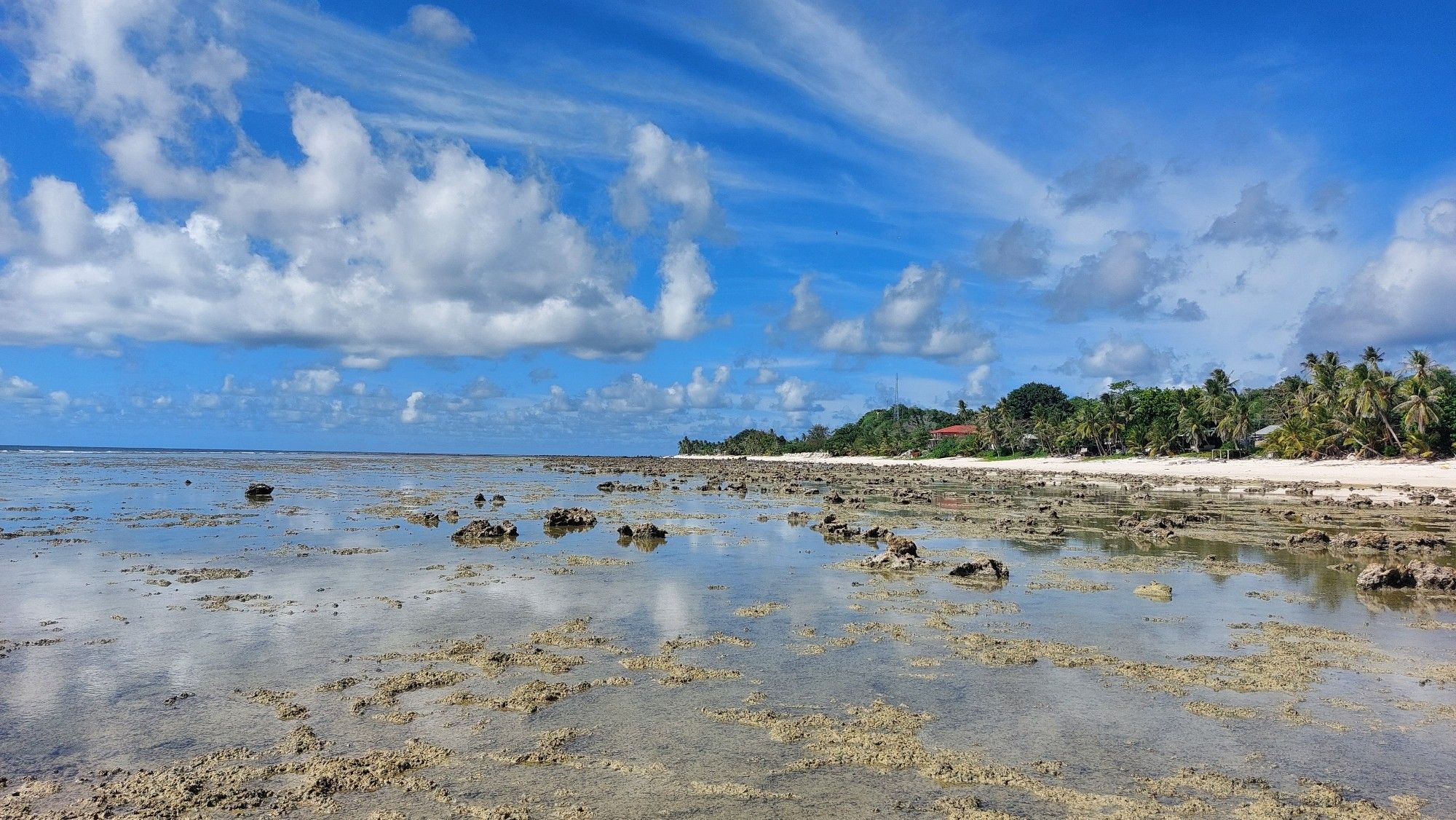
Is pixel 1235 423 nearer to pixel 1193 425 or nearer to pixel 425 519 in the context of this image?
pixel 1193 425

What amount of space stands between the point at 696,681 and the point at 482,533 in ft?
53.0

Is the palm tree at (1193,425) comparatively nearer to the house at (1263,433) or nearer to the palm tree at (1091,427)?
the house at (1263,433)

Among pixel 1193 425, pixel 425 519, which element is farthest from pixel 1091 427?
pixel 425 519

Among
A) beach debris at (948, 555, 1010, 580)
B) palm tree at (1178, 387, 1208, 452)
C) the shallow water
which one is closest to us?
the shallow water

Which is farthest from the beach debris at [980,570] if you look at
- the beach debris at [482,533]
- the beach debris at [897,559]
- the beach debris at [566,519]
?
the beach debris at [566,519]

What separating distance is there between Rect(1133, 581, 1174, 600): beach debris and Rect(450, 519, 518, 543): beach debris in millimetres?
17580

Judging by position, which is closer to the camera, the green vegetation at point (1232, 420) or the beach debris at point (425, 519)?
the beach debris at point (425, 519)

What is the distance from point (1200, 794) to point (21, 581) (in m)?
20.9

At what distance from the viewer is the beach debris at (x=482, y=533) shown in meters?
24.6

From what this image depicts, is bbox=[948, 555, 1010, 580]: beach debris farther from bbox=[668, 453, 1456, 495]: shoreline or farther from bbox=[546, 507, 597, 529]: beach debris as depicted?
bbox=[668, 453, 1456, 495]: shoreline

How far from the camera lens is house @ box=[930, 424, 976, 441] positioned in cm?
15914

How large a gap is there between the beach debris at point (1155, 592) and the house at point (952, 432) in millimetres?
142153

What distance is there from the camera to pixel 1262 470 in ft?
265

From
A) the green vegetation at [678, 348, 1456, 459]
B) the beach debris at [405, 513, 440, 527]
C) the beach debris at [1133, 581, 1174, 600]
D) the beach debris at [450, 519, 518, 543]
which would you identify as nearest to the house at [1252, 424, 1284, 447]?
the green vegetation at [678, 348, 1456, 459]
